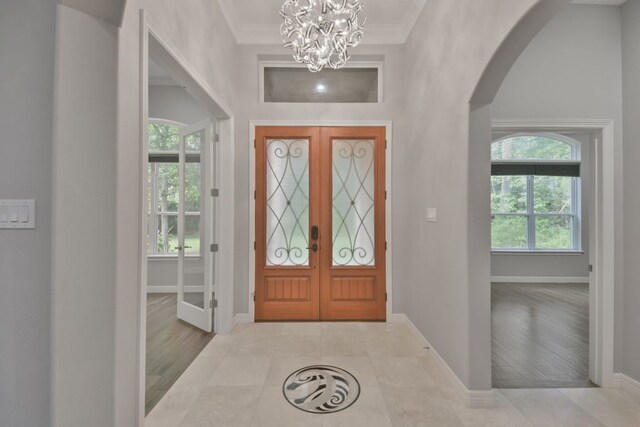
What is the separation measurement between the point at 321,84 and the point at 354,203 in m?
1.63

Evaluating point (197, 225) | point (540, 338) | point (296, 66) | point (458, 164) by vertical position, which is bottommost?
point (540, 338)

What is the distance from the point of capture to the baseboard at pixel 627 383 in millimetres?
2193

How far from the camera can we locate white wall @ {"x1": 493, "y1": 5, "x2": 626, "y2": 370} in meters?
2.36

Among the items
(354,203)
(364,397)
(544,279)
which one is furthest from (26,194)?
(544,279)

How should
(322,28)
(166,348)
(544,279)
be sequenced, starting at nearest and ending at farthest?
(322,28) → (166,348) → (544,279)

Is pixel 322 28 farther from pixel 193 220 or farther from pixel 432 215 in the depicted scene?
pixel 193 220

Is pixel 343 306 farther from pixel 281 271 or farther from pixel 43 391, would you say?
pixel 43 391

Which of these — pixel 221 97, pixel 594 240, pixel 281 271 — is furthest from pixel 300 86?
pixel 594 240

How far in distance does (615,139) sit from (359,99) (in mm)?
2547

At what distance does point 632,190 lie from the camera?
2.28 meters

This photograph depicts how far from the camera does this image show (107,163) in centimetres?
144

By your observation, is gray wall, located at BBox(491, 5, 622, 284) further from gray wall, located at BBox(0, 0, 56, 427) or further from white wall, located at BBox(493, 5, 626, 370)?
gray wall, located at BBox(0, 0, 56, 427)

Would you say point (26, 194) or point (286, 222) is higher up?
point (26, 194)

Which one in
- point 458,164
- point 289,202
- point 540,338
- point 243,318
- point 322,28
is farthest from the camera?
point 289,202
